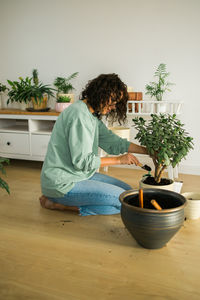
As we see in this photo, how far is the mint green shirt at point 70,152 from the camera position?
164 cm

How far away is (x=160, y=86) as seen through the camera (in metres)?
2.65

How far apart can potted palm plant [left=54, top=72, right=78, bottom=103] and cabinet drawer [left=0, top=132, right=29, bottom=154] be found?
52 cm

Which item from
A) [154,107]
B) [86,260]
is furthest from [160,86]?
[86,260]

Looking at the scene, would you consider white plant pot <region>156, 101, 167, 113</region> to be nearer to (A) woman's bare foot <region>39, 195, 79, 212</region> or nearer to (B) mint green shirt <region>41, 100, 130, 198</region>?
(B) mint green shirt <region>41, 100, 130, 198</region>

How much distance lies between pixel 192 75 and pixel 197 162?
2.76 ft

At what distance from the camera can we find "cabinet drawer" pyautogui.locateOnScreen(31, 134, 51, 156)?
112 inches

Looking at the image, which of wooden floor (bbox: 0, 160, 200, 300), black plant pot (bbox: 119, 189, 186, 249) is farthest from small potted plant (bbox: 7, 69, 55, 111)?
black plant pot (bbox: 119, 189, 186, 249)

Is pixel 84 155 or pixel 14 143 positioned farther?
pixel 14 143

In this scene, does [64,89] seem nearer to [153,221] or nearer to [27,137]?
[27,137]

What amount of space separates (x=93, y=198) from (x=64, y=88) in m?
1.59

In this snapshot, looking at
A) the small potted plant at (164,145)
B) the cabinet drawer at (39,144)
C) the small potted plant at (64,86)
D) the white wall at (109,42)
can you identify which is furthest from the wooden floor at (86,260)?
the white wall at (109,42)

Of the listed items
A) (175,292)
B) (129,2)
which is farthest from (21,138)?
(175,292)

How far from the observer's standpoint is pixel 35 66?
3289 mm

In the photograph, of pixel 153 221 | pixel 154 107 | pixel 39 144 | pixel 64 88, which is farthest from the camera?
pixel 64 88
